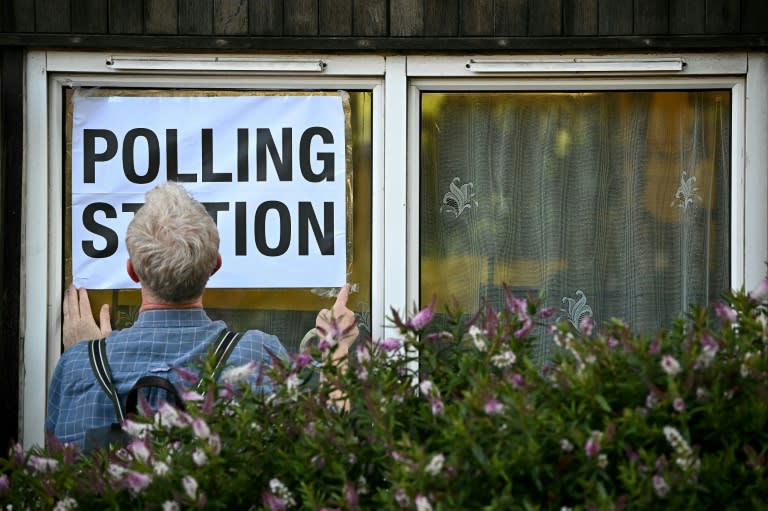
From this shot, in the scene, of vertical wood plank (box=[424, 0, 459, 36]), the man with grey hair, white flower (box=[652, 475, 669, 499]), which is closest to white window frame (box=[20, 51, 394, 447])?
vertical wood plank (box=[424, 0, 459, 36])

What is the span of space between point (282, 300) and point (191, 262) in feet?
3.51

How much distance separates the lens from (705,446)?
2.87 meters

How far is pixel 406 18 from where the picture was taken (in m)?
4.59

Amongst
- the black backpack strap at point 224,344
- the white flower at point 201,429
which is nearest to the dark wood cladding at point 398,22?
the black backpack strap at point 224,344

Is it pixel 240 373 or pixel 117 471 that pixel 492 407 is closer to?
pixel 240 373

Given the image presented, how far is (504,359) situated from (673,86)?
214 centimetres

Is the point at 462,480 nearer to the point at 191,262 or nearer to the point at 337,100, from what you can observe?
the point at 191,262

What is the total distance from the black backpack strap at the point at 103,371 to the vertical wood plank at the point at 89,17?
4.57 ft

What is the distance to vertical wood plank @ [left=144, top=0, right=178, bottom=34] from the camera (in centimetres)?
458

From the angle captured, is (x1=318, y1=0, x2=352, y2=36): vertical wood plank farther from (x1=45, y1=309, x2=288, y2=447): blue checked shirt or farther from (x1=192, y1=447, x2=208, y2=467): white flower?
(x1=192, y1=447, x2=208, y2=467): white flower

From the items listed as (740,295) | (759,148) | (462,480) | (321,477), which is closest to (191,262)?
(321,477)

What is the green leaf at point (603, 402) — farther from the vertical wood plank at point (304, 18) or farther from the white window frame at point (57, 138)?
the vertical wood plank at point (304, 18)

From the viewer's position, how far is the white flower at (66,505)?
2.94m

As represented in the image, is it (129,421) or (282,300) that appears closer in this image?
(129,421)
